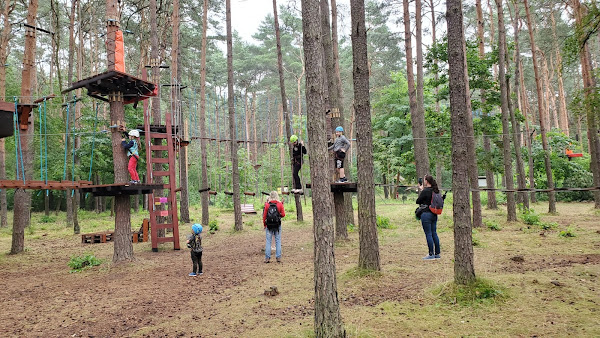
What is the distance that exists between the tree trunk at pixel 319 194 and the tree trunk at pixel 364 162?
2534 millimetres

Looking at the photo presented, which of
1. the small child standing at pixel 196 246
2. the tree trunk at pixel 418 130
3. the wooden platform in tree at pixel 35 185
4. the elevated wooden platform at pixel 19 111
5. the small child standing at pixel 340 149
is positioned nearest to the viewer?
the small child standing at pixel 196 246

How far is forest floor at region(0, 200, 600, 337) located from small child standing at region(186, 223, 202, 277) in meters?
0.21

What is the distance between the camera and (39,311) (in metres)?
5.80

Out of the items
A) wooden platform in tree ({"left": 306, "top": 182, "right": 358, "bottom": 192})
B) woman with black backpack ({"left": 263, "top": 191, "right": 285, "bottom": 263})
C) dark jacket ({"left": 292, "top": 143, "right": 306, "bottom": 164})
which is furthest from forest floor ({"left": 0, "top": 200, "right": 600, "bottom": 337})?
dark jacket ({"left": 292, "top": 143, "right": 306, "bottom": 164})

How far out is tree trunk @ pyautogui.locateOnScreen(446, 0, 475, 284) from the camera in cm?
526

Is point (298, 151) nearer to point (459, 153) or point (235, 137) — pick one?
point (235, 137)

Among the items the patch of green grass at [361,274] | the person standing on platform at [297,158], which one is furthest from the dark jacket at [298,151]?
the patch of green grass at [361,274]

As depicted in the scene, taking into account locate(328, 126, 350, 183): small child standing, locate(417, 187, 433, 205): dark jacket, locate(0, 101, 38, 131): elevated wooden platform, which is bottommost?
locate(417, 187, 433, 205): dark jacket

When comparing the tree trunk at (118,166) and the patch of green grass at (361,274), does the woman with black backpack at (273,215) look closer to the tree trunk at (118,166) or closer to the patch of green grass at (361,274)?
the patch of green grass at (361,274)

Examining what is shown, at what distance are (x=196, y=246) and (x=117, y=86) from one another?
4.61 meters

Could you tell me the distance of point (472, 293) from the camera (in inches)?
200

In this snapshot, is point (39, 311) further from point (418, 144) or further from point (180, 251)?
point (418, 144)

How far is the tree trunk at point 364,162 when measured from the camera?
21.4ft

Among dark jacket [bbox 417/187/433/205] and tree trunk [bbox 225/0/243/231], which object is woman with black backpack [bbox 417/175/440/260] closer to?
dark jacket [bbox 417/187/433/205]
